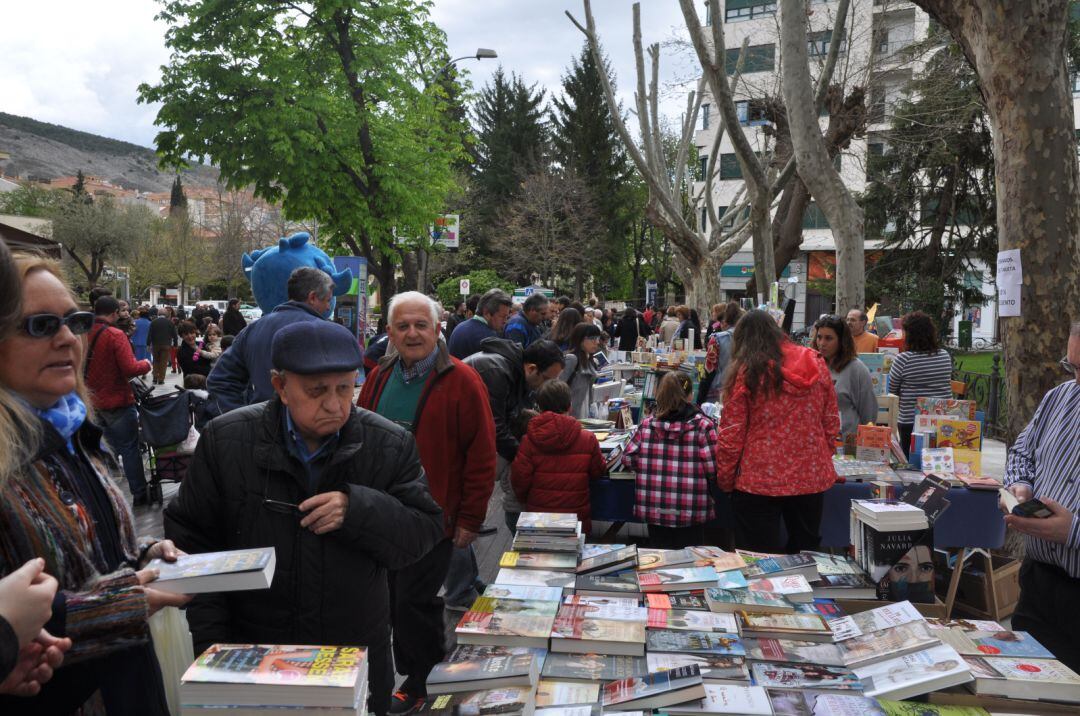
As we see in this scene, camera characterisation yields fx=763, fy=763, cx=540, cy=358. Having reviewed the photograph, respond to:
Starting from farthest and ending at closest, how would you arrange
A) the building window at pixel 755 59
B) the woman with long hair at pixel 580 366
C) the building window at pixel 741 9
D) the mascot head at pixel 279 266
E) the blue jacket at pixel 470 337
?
the building window at pixel 741 9 < the building window at pixel 755 59 < the woman with long hair at pixel 580 366 < the blue jacket at pixel 470 337 < the mascot head at pixel 279 266

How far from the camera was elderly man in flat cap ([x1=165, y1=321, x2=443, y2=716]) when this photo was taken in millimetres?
2227

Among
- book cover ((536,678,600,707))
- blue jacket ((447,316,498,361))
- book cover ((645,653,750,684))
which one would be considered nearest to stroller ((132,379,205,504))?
blue jacket ((447,316,498,361))

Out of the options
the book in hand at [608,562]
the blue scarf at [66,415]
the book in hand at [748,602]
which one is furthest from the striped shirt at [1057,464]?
the blue scarf at [66,415]

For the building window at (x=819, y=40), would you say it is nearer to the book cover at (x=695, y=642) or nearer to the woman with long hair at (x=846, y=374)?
the woman with long hair at (x=846, y=374)

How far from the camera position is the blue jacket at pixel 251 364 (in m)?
4.19

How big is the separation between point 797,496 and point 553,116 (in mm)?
46297

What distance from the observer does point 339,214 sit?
14133 millimetres

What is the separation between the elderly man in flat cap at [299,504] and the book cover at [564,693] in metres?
0.57

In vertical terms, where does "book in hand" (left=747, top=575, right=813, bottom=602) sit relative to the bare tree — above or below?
below

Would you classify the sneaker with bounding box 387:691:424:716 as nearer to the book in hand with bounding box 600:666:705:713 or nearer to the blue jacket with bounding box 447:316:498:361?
the book in hand with bounding box 600:666:705:713

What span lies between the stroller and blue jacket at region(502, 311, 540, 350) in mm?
3252

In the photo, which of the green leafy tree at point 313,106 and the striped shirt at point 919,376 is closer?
the striped shirt at point 919,376

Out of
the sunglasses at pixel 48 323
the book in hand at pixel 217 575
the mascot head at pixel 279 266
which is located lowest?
the book in hand at pixel 217 575

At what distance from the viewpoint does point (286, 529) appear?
2.24m
